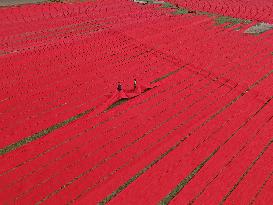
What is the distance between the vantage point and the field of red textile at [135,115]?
535cm

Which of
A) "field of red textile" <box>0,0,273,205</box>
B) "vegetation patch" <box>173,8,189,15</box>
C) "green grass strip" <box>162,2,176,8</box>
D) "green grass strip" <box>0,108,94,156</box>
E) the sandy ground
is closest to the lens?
"field of red textile" <box>0,0,273,205</box>

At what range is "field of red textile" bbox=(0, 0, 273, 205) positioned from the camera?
5.35 m

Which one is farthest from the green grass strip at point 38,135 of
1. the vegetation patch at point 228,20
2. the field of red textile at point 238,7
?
the field of red textile at point 238,7

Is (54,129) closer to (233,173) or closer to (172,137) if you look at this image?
(172,137)

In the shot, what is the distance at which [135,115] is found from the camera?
7285mm

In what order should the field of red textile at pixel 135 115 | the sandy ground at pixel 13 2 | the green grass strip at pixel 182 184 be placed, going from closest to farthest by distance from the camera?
the green grass strip at pixel 182 184, the field of red textile at pixel 135 115, the sandy ground at pixel 13 2

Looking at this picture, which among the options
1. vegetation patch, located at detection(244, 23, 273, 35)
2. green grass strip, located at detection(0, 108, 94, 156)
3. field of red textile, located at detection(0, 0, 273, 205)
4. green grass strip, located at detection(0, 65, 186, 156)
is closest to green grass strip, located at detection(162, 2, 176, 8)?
field of red textile, located at detection(0, 0, 273, 205)

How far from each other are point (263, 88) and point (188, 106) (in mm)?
2489

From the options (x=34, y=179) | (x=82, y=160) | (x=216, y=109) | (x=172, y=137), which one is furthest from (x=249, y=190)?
(x=34, y=179)

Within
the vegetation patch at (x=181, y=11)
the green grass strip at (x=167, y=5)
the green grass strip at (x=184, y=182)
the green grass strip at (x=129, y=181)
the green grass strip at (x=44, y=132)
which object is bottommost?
the green grass strip at (x=167, y=5)

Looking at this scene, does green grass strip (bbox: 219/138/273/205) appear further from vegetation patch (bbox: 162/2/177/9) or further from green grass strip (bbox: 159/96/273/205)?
vegetation patch (bbox: 162/2/177/9)

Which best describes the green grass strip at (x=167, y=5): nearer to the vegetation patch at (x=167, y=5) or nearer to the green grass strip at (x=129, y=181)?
the vegetation patch at (x=167, y=5)

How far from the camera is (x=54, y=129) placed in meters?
6.72

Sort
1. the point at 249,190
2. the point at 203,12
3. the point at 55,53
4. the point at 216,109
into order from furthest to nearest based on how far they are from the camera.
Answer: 1. the point at 203,12
2. the point at 55,53
3. the point at 216,109
4. the point at 249,190
